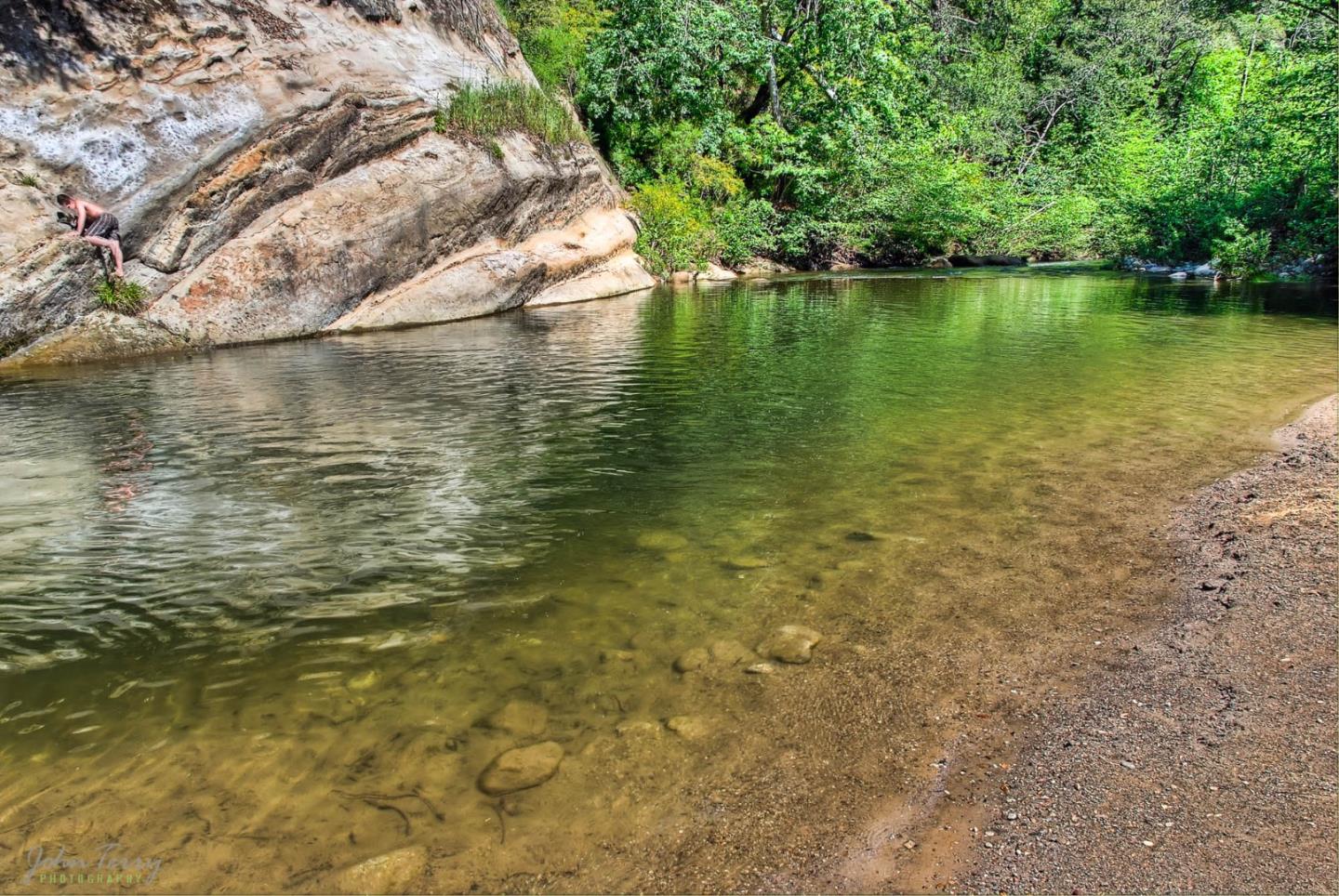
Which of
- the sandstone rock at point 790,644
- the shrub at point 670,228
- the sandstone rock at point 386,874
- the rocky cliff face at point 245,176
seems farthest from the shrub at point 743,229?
the sandstone rock at point 386,874

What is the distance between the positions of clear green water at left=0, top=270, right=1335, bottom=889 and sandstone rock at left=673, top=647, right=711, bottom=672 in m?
0.08

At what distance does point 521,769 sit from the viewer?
2.83 meters

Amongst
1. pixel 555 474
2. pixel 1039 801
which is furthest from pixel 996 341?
pixel 1039 801

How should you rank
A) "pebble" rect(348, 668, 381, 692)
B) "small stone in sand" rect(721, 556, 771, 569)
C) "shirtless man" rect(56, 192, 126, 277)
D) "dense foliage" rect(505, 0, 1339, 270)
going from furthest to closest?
"dense foliage" rect(505, 0, 1339, 270)
"shirtless man" rect(56, 192, 126, 277)
"small stone in sand" rect(721, 556, 771, 569)
"pebble" rect(348, 668, 381, 692)

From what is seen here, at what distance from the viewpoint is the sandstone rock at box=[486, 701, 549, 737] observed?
120 inches

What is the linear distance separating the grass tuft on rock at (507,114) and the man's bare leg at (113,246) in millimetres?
7015

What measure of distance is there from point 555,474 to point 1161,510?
13.8 feet

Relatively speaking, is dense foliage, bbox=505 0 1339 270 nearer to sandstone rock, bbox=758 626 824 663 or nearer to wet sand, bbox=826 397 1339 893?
wet sand, bbox=826 397 1339 893

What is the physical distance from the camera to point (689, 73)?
27.4 meters

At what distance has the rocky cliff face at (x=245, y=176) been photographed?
1280cm

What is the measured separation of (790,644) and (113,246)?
14092mm

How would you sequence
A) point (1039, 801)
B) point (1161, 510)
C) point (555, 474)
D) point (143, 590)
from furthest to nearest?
1. point (555, 474)
2. point (1161, 510)
3. point (143, 590)
4. point (1039, 801)

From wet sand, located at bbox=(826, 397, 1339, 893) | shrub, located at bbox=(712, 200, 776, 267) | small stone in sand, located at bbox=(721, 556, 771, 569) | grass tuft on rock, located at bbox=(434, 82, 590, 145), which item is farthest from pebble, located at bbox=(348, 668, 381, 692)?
shrub, located at bbox=(712, 200, 776, 267)

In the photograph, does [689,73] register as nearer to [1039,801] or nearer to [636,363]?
[636,363]
